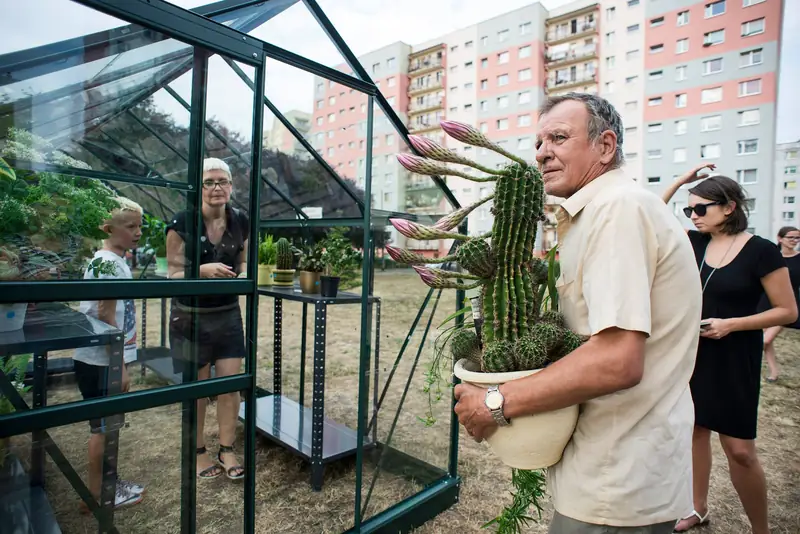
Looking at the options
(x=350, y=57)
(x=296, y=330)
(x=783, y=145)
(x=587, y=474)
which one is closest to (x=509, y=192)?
(x=587, y=474)

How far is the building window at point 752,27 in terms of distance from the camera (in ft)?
74.8

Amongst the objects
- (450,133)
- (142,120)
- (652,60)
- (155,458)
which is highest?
(652,60)

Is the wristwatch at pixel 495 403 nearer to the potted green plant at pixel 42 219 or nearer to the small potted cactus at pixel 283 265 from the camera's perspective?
the potted green plant at pixel 42 219

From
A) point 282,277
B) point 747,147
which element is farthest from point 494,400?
point 747,147

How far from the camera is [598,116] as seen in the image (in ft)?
3.29

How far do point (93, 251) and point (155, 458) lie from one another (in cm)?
62

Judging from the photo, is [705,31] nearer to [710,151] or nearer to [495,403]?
[710,151]

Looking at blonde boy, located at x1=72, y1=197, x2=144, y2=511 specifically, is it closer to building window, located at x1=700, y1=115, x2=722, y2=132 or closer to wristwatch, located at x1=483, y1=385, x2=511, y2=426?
wristwatch, located at x1=483, y1=385, x2=511, y2=426

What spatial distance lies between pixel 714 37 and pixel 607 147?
3185 centimetres

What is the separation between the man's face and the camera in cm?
100

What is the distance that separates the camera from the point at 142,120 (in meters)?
1.36

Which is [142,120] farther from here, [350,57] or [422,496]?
[422,496]

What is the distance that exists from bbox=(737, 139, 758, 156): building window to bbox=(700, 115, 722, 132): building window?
1.50 metres

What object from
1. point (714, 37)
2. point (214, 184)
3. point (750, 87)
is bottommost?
point (214, 184)
